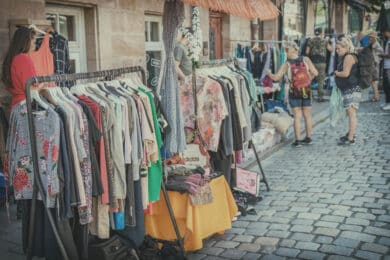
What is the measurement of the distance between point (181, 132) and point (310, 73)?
4.67 m

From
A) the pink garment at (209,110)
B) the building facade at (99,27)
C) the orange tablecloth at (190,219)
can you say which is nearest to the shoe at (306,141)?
the building facade at (99,27)

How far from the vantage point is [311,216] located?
5.60 metres

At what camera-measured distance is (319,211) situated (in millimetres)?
5750

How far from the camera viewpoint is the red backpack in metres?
A: 8.84

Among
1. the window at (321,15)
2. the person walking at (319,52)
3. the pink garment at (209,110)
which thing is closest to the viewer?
the pink garment at (209,110)

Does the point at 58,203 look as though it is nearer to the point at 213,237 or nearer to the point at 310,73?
the point at 213,237

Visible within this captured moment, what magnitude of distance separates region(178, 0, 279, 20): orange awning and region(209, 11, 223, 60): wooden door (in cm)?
627

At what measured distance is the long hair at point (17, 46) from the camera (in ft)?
17.3

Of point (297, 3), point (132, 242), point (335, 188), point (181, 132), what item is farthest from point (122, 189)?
point (297, 3)

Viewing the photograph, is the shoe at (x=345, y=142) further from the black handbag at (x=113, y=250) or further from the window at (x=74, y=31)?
the black handbag at (x=113, y=250)

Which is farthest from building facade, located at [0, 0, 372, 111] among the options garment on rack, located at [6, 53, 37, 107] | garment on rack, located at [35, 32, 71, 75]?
garment on rack, located at [6, 53, 37, 107]

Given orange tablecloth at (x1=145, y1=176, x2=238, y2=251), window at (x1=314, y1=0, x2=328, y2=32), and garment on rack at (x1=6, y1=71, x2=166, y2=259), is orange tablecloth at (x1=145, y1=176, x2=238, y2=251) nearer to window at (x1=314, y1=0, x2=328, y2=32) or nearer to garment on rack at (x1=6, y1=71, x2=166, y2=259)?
garment on rack at (x1=6, y1=71, x2=166, y2=259)

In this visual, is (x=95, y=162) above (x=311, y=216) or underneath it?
above

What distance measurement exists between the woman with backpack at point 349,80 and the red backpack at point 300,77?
24.2 inches
